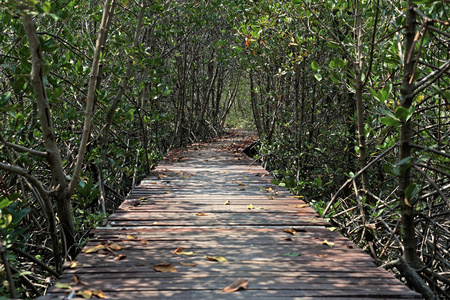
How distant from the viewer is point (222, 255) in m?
2.42

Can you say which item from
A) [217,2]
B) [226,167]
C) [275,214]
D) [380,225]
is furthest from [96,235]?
[217,2]

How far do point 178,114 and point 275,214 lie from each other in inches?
256

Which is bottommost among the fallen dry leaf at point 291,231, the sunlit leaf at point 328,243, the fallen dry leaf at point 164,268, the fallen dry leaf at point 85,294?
the fallen dry leaf at point 291,231

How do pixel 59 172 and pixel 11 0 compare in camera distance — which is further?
pixel 59 172

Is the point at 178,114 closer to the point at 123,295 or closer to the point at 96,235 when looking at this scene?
the point at 96,235

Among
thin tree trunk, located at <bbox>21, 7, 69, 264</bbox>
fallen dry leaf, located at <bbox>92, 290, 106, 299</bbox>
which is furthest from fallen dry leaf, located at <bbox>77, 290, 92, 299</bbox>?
thin tree trunk, located at <bbox>21, 7, 69, 264</bbox>

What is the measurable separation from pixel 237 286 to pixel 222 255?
0.46 meters

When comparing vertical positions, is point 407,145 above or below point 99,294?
above

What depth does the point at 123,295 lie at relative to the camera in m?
1.87

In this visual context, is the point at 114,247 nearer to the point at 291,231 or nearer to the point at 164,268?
the point at 164,268

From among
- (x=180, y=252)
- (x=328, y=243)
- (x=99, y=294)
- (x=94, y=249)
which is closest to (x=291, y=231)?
(x=328, y=243)

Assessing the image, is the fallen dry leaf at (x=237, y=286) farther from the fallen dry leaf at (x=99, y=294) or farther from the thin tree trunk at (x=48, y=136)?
the thin tree trunk at (x=48, y=136)

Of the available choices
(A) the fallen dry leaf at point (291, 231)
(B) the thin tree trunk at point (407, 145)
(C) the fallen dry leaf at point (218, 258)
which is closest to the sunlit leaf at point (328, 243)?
(A) the fallen dry leaf at point (291, 231)

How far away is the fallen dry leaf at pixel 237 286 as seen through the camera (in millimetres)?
1933
